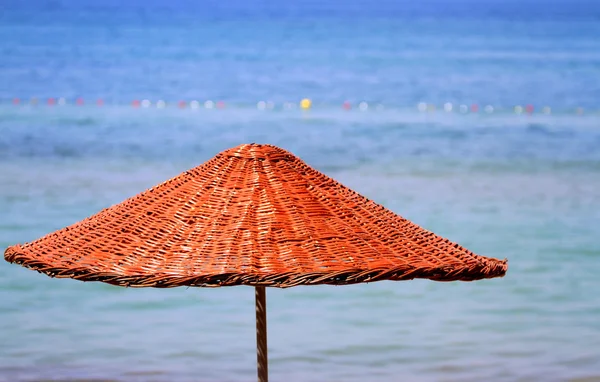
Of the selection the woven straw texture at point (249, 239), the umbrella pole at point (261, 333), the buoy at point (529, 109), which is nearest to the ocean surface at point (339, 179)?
the buoy at point (529, 109)

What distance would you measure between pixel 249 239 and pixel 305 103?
18.3m

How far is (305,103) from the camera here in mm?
21016

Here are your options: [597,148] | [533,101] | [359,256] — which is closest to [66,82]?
[533,101]

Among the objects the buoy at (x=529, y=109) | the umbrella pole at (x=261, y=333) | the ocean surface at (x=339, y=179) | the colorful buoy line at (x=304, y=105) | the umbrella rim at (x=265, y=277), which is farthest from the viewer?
the colorful buoy line at (x=304, y=105)

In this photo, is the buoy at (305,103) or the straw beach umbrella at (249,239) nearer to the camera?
the straw beach umbrella at (249,239)

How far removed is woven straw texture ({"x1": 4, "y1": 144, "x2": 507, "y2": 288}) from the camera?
8.84 feet

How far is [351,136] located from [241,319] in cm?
911

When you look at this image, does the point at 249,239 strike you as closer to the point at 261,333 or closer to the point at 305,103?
the point at 261,333

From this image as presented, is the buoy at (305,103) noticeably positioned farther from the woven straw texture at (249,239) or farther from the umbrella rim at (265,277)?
the umbrella rim at (265,277)

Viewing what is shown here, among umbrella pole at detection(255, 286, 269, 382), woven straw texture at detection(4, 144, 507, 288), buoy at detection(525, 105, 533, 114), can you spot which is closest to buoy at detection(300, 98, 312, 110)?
buoy at detection(525, 105, 533, 114)

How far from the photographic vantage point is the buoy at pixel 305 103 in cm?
2053

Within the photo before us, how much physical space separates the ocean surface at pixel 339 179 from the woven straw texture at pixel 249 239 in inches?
119

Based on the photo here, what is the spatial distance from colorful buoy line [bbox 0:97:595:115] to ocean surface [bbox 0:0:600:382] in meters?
0.10

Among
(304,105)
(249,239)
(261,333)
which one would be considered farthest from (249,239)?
(304,105)
